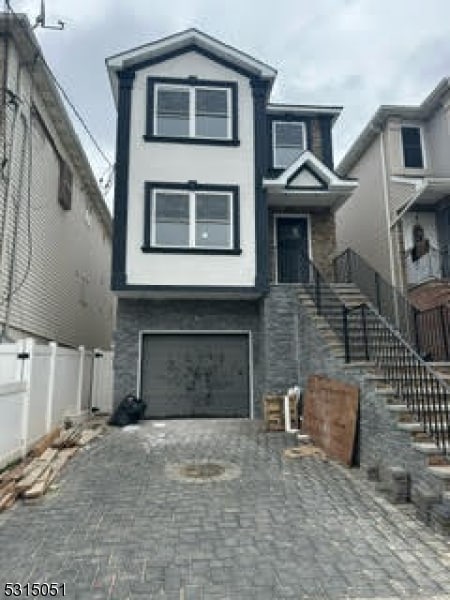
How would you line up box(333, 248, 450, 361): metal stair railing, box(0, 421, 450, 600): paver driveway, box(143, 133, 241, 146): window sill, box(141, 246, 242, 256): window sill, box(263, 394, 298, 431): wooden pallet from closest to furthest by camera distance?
box(0, 421, 450, 600): paver driveway → box(333, 248, 450, 361): metal stair railing → box(263, 394, 298, 431): wooden pallet → box(141, 246, 242, 256): window sill → box(143, 133, 241, 146): window sill

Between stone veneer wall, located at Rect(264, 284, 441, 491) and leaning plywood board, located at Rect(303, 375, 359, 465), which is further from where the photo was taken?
leaning plywood board, located at Rect(303, 375, 359, 465)

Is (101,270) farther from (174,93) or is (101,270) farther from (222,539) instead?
(222,539)

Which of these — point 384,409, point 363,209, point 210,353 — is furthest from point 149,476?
point 363,209

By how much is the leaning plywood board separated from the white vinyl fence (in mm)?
5360

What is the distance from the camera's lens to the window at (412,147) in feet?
45.1

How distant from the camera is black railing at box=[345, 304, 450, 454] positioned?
5.31 m

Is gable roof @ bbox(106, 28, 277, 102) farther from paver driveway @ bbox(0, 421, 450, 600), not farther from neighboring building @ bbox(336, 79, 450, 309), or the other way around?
paver driveway @ bbox(0, 421, 450, 600)

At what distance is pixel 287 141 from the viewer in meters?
13.3

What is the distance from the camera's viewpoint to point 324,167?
460 inches

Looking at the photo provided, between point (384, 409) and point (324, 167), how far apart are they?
7.85 meters

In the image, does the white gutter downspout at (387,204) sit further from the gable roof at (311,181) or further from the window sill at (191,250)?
the window sill at (191,250)

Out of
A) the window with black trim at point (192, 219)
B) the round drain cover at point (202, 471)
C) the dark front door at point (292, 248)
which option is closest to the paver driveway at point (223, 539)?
the round drain cover at point (202, 471)

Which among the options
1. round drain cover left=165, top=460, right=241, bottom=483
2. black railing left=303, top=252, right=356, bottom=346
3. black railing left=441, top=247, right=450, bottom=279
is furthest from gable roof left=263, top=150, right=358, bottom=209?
round drain cover left=165, top=460, right=241, bottom=483

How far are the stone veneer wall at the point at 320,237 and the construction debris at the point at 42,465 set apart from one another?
286 inches
